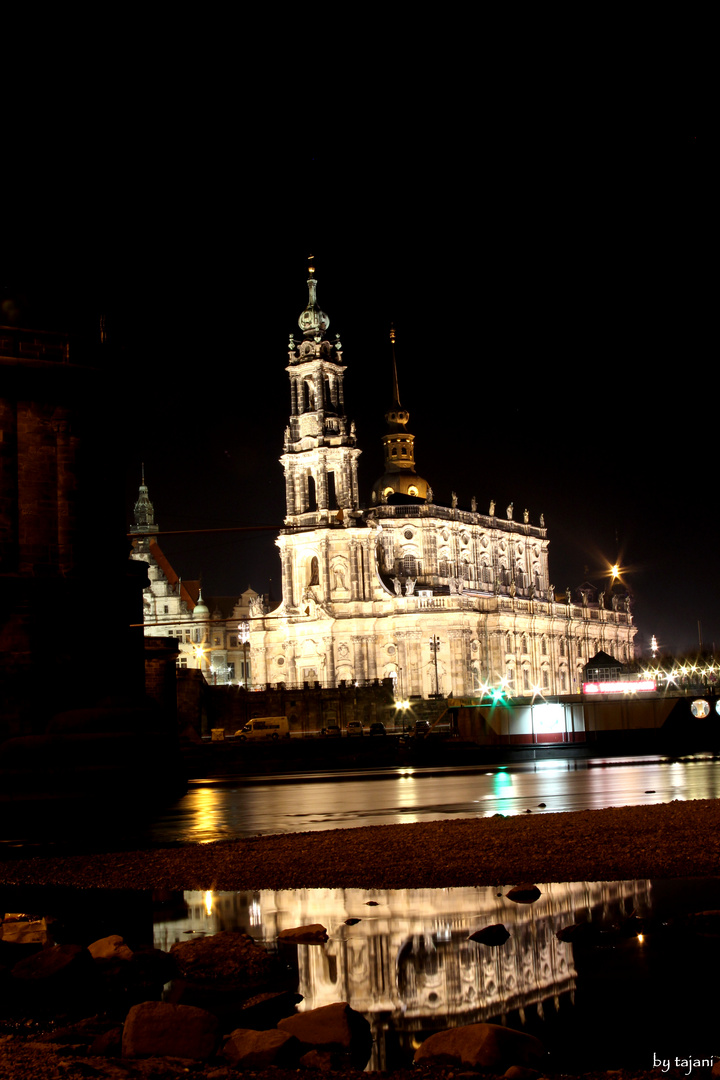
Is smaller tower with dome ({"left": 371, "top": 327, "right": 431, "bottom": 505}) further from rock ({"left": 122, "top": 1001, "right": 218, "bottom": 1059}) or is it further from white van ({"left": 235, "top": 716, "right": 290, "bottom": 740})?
rock ({"left": 122, "top": 1001, "right": 218, "bottom": 1059})

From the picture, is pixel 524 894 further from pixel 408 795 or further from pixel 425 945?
pixel 408 795

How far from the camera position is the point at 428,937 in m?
11.5

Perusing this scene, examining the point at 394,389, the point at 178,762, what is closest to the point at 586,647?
the point at 394,389

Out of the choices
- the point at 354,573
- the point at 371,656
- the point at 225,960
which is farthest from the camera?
the point at 354,573

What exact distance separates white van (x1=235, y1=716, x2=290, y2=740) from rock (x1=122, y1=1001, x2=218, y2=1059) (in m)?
65.9

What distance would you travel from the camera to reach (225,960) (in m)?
10.6

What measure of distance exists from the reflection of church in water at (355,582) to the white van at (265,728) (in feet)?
65.6

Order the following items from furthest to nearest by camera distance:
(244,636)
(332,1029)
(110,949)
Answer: (244,636), (110,949), (332,1029)

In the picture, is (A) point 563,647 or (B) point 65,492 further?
(A) point 563,647

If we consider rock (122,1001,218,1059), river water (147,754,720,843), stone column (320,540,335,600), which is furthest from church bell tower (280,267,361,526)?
rock (122,1001,218,1059)

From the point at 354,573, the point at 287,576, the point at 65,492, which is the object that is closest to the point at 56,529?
the point at 65,492

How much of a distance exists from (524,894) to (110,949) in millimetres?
5082

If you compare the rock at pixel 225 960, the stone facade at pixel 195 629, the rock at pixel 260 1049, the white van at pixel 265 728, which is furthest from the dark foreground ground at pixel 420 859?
the stone facade at pixel 195 629

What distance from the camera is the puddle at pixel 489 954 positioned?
337 inches
